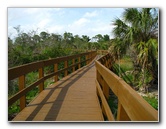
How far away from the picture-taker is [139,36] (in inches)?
270

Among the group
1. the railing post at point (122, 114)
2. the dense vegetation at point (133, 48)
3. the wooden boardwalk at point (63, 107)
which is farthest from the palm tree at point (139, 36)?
the railing post at point (122, 114)

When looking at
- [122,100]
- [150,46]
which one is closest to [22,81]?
[122,100]

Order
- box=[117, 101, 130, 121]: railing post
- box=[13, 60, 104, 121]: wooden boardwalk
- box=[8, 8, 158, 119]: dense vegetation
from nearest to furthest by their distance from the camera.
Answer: box=[117, 101, 130, 121]: railing post < box=[13, 60, 104, 121]: wooden boardwalk < box=[8, 8, 158, 119]: dense vegetation

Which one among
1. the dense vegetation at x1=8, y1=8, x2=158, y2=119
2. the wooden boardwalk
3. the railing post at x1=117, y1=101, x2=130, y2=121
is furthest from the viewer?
the dense vegetation at x1=8, y1=8, x2=158, y2=119

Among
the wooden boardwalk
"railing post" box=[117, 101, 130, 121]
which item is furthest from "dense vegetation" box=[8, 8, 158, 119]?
"railing post" box=[117, 101, 130, 121]

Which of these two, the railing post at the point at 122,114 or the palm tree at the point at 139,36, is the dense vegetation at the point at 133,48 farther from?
the railing post at the point at 122,114

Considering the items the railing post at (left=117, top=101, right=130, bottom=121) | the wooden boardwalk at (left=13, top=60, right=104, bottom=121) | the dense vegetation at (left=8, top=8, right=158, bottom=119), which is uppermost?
the dense vegetation at (left=8, top=8, right=158, bottom=119)

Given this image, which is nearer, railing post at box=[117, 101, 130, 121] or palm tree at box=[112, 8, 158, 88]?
railing post at box=[117, 101, 130, 121]

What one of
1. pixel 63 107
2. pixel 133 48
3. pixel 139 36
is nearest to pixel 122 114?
pixel 63 107

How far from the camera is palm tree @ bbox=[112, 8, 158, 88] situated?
629 centimetres

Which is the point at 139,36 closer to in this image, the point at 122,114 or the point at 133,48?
the point at 133,48

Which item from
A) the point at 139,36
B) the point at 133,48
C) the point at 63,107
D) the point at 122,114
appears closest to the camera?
the point at 122,114

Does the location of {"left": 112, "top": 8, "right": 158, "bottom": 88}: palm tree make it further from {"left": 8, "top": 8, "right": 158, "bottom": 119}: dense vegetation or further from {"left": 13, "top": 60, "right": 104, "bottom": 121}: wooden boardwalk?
{"left": 13, "top": 60, "right": 104, "bottom": 121}: wooden boardwalk
